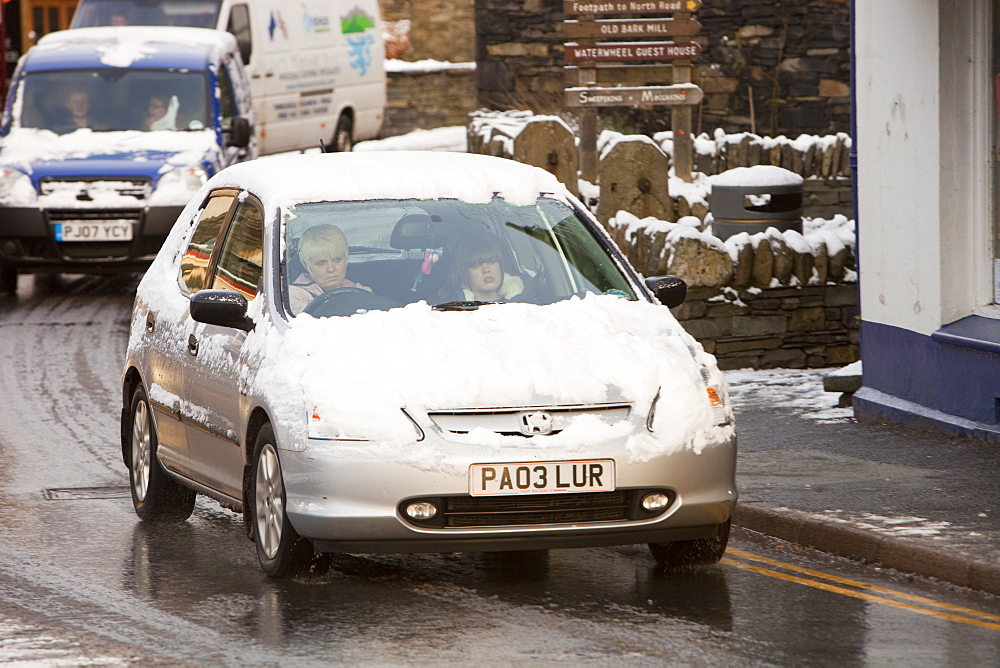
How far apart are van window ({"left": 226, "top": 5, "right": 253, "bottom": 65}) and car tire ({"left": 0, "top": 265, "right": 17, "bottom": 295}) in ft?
21.2

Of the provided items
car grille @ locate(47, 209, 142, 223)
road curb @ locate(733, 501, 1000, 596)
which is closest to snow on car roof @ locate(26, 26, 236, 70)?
car grille @ locate(47, 209, 142, 223)

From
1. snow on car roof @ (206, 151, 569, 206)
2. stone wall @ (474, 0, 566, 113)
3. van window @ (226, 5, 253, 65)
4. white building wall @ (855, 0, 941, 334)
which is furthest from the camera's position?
stone wall @ (474, 0, 566, 113)

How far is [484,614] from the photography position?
677cm

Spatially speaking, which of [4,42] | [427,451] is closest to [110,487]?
[427,451]

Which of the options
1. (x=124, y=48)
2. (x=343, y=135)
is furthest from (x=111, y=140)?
(x=343, y=135)

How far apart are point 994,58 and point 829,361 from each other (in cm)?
351

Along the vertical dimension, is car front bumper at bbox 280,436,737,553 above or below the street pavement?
above

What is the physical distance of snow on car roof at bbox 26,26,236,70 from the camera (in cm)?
1923

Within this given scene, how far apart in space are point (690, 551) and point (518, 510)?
1044mm

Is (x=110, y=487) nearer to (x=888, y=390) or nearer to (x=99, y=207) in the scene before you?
(x=888, y=390)

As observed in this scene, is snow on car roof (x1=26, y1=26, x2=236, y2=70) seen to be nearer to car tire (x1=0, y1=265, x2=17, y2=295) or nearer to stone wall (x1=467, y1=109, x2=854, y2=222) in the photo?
car tire (x1=0, y1=265, x2=17, y2=295)

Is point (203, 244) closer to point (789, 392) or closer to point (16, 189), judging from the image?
point (789, 392)

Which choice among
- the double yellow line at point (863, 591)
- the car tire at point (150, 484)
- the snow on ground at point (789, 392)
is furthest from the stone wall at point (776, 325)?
the double yellow line at point (863, 591)

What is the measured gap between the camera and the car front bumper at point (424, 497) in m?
6.75
